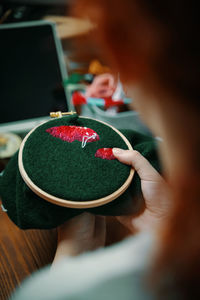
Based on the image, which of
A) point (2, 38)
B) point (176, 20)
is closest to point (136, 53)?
point (176, 20)

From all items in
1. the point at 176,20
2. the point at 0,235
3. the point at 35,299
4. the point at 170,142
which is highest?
the point at 176,20

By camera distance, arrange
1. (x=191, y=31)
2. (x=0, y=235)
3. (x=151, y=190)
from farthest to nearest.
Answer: (x=0, y=235) → (x=151, y=190) → (x=191, y=31)

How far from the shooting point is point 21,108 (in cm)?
77

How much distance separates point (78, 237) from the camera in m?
0.53

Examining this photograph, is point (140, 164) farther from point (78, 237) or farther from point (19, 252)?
point (19, 252)

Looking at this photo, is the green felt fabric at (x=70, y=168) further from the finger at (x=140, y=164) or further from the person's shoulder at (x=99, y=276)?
the person's shoulder at (x=99, y=276)

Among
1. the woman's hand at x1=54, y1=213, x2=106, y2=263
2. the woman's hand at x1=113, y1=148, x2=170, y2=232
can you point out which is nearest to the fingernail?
the woman's hand at x1=113, y1=148, x2=170, y2=232

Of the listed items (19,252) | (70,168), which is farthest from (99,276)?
(19,252)

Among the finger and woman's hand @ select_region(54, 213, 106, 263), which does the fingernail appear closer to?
the finger

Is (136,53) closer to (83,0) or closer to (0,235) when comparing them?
(83,0)

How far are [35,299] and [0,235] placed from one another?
0.34 meters

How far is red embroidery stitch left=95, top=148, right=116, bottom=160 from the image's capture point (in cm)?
48

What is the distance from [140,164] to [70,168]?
0.41 feet

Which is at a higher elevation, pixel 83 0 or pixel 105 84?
pixel 83 0
